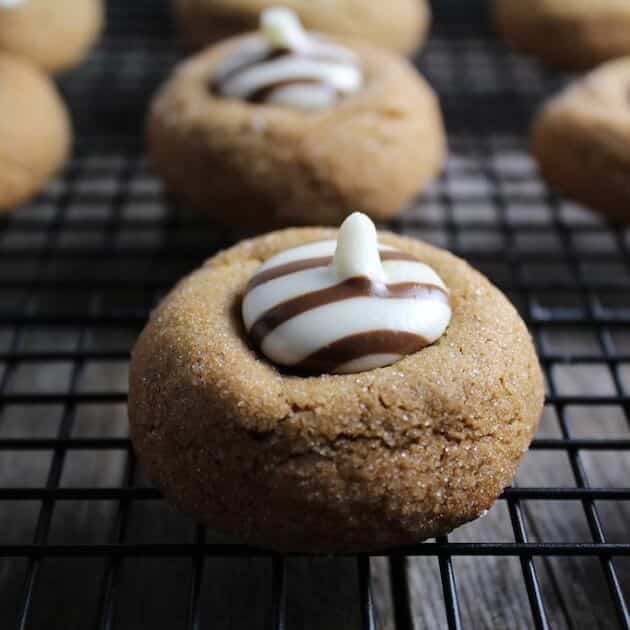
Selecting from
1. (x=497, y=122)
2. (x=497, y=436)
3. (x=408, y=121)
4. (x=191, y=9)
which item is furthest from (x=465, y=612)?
(x=191, y=9)

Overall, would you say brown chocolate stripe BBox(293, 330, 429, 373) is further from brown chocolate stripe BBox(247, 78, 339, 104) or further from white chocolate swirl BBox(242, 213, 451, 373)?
brown chocolate stripe BBox(247, 78, 339, 104)

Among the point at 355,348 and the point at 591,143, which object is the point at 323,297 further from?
the point at 591,143

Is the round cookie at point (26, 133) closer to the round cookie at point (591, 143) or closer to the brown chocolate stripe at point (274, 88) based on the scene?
the brown chocolate stripe at point (274, 88)

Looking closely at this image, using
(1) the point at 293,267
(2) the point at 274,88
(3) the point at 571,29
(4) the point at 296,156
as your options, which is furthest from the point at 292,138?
(3) the point at 571,29

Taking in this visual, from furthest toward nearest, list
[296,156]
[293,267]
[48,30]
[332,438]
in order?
1. [48,30]
2. [296,156]
3. [293,267]
4. [332,438]

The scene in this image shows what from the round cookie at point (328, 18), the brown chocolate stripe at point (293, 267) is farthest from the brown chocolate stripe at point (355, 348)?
the round cookie at point (328, 18)

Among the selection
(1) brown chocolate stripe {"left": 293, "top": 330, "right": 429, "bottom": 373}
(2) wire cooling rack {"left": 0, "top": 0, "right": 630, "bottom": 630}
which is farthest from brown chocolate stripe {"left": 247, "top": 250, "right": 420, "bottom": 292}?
(2) wire cooling rack {"left": 0, "top": 0, "right": 630, "bottom": 630}
